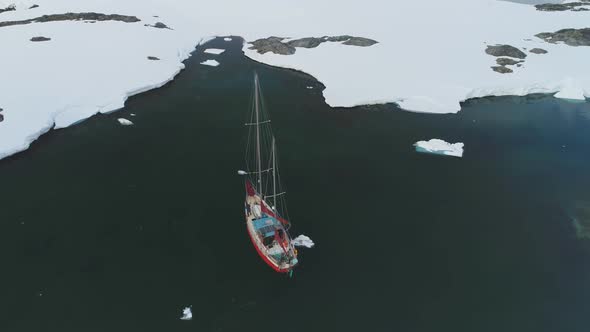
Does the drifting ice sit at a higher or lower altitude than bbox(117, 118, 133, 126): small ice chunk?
higher

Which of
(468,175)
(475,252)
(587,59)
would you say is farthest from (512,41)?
(475,252)

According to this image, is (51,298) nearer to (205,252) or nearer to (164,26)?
(205,252)

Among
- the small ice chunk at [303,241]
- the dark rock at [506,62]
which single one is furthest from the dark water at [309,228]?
the dark rock at [506,62]

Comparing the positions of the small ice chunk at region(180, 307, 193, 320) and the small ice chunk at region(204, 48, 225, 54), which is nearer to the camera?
the small ice chunk at region(180, 307, 193, 320)

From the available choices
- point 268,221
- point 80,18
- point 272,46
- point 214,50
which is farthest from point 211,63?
point 268,221

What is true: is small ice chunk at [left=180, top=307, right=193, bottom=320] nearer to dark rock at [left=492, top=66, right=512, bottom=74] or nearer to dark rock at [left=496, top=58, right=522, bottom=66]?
Answer: dark rock at [left=492, top=66, right=512, bottom=74]

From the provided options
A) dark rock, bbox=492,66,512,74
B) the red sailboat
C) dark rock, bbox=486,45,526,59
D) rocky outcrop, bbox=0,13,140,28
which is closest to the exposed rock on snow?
rocky outcrop, bbox=0,13,140,28

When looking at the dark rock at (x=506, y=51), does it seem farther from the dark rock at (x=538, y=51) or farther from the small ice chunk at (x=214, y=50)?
the small ice chunk at (x=214, y=50)
